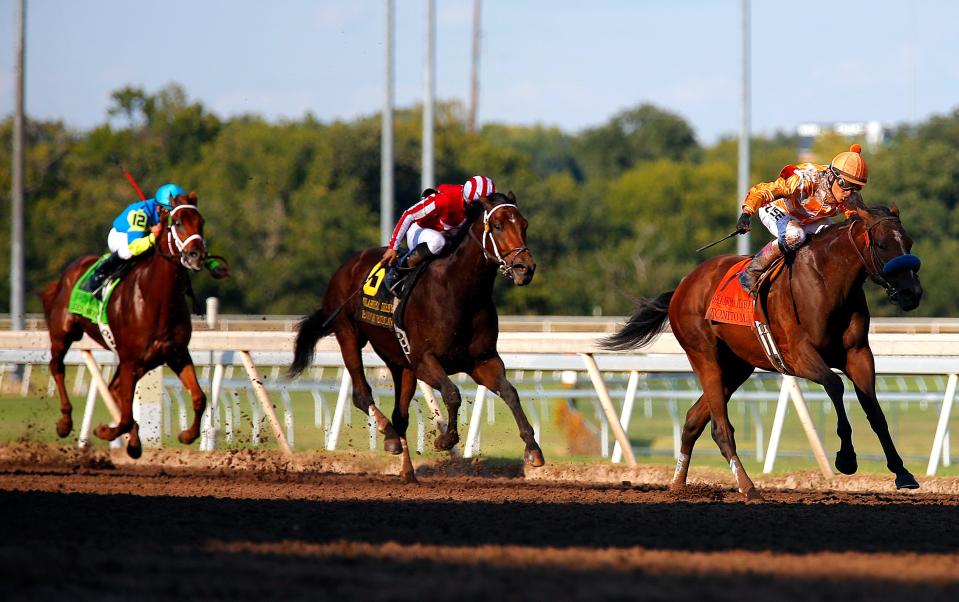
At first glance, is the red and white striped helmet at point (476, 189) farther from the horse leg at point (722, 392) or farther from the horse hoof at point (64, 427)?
the horse hoof at point (64, 427)

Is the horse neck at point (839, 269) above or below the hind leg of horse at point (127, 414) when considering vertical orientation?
above

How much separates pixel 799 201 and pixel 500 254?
167 centimetres

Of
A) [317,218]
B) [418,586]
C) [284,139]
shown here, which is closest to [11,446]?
[418,586]

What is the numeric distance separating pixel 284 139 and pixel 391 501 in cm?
3786

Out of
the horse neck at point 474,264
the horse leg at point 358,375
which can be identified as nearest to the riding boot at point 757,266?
the horse neck at point 474,264

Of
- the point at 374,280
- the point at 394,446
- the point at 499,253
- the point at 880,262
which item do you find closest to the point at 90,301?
the point at 374,280

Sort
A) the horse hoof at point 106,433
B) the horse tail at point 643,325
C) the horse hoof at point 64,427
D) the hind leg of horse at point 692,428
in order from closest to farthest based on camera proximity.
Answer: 1. the hind leg of horse at point 692,428
2. the horse tail at point 643,325
3. the horse hoof at point 106,433
4. the horse hoof at point 64,427

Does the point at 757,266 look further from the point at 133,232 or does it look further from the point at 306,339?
the point at 133,232

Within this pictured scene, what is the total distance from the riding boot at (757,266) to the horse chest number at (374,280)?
2304mm

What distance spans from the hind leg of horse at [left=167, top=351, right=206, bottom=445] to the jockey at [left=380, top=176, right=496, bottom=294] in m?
1.52

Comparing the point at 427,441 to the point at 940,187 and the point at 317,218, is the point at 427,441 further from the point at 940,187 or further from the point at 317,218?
the point at 940,187

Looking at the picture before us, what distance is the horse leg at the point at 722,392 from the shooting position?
8148 millimetres

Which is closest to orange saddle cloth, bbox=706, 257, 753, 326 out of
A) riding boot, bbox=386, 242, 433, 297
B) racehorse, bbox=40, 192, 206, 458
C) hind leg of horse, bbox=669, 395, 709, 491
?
hind leg of horse, bbox=669, 395, 709, 491

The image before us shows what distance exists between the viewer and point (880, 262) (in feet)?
24.9
